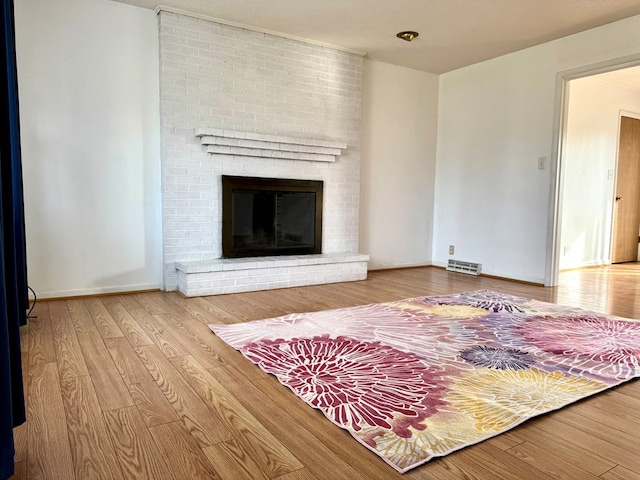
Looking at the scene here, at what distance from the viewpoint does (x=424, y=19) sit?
379cm

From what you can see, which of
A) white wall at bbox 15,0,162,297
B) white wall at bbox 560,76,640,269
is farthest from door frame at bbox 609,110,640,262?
white wall at bbox 15,0,162,297

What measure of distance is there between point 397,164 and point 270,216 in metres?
1.86

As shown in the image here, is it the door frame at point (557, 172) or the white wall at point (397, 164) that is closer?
the door frame at point (557, 172)

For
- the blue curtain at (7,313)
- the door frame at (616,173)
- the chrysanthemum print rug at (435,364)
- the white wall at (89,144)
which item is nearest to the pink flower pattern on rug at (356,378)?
the chrysanthemum print rug at (435,364)

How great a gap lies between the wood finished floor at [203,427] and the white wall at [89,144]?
0.97 m

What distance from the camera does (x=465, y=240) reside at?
527 cm

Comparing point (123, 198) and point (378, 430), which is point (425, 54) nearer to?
point (123, 198)

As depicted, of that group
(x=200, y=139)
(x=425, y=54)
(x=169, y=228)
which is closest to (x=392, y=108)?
(x=425, y=54)

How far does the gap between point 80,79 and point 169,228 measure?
1.35 metres

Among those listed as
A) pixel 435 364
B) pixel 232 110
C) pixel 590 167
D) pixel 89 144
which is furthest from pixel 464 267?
pixel 89 144

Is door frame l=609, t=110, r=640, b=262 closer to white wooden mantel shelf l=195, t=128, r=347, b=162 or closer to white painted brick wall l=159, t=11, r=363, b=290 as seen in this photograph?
white painted brick wall l=159, t=11, r=363, b=290

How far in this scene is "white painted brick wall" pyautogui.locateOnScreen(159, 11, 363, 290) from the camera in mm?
3797

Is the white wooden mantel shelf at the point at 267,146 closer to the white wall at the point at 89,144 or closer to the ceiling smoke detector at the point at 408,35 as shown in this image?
the white wall at the point at 89,144

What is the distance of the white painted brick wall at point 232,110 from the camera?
3.80 meters
